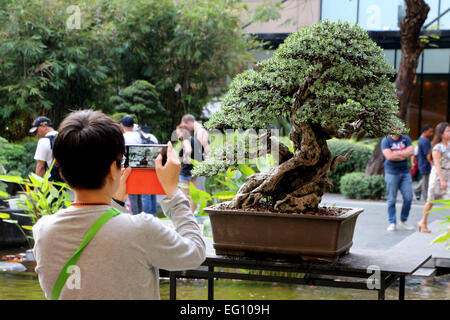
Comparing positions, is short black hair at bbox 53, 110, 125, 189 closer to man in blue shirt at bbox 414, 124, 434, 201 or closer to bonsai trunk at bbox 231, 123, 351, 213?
bonsai trunk at bbox 231, 123, 351, 213

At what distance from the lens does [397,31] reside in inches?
744

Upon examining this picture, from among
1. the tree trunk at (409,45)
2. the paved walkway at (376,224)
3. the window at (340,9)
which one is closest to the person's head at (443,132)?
the paved walkway at (376,224)

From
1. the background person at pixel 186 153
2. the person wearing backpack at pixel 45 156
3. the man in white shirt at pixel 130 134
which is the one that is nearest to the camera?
the person wearing backpack at pixel 45 156

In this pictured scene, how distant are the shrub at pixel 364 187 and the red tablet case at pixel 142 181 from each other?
11.8 m

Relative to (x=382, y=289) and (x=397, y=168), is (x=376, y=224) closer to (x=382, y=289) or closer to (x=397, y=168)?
(x=397, y=168)

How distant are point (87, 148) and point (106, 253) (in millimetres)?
339

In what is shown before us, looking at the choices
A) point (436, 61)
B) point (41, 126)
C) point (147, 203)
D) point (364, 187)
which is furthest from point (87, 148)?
point (436, 61)

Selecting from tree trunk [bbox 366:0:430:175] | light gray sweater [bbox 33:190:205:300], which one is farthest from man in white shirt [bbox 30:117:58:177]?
tree trunk [bbox 366:0:430:175]

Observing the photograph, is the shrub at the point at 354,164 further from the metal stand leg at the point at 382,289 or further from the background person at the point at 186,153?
the metal stand leg at the point at 382,289

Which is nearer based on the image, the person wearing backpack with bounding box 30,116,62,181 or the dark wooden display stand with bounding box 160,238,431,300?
the dark wooden display stand with bounding box 160,238,431,300

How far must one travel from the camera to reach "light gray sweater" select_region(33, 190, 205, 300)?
186cm

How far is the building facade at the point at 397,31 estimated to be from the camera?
59.3 ft

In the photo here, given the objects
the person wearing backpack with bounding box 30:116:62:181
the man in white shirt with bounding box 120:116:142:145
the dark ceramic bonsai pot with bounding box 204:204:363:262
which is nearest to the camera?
the dark ceramic bonsai pot with bounding box 204:204:363:262
